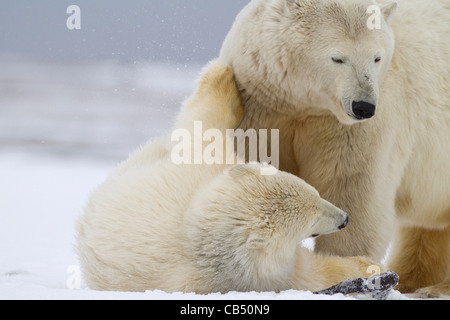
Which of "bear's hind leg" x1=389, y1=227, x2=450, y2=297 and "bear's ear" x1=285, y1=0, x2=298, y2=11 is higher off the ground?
"bear's ear" x1=285, y1=0, x2=298, y2=11

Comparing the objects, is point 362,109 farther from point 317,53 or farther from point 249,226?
point 249,226

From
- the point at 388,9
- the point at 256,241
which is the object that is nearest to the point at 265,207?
the point at 256,241

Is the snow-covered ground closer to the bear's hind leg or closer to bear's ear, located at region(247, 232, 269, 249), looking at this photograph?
bear's ear, located at region(247, 232, 269, 249)

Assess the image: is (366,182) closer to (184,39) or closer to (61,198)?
(184,39)

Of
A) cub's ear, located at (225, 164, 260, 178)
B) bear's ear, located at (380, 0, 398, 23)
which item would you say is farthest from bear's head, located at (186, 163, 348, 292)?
bear's ear, located at (380, 0, 398, 23)

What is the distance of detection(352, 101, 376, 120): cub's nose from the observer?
12.0 feet

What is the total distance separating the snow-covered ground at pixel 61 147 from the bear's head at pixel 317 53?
94cm

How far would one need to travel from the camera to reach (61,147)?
13.8 meters

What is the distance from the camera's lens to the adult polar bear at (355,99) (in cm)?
386

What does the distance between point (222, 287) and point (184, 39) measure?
367 cm

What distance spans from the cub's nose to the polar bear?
53cm

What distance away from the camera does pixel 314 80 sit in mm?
3930

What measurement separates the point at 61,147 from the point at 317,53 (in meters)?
10.6
